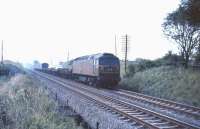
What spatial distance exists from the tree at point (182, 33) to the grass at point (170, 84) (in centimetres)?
263

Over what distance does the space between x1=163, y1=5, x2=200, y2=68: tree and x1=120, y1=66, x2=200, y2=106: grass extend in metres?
2.63

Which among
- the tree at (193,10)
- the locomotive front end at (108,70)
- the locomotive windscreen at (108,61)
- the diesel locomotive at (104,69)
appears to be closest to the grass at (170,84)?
the locomotive front end at (108,70)

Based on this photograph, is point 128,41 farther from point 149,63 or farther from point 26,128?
point 26,128

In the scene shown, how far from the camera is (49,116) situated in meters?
11.9

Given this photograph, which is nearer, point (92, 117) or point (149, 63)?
point (92, 117)

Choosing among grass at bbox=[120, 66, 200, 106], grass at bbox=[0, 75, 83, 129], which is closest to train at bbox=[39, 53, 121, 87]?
grass at bbox=[120, 66, 200, 106]

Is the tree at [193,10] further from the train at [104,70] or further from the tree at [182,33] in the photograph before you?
the train at [104,70]

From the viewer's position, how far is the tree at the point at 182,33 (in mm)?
29688

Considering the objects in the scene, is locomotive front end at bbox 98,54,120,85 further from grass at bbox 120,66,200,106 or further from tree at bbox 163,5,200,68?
tree at bbox 163,5,200,68

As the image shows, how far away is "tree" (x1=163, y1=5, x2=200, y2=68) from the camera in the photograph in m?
29.7

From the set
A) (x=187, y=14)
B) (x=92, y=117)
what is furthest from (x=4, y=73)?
(x=92, y=117)

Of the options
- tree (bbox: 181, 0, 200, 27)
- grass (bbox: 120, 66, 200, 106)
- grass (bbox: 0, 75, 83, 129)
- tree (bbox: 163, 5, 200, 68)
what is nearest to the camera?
grass (bbox: 0, 75, 83, 129)

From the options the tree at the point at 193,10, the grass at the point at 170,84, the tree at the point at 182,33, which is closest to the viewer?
the tree at the point at 193,10

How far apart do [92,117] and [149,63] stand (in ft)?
69.9
